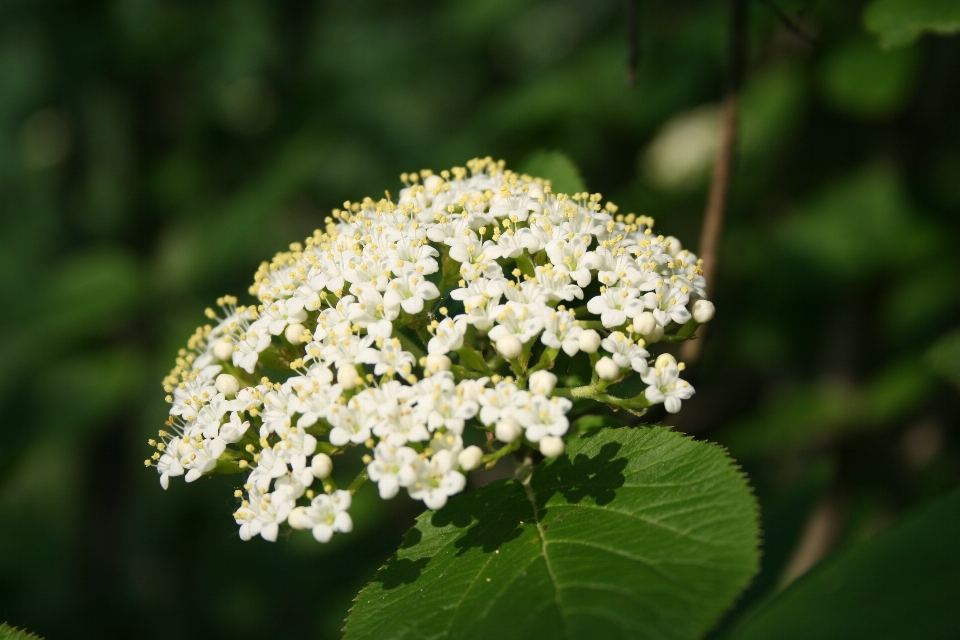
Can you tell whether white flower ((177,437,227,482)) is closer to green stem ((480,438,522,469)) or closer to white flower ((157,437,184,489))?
white flower ((157,437,184,489))

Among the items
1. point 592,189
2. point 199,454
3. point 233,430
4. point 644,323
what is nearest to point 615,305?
point 644,323

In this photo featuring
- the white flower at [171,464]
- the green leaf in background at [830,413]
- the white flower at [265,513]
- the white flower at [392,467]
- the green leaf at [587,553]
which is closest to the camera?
the green leaf at [587,553]

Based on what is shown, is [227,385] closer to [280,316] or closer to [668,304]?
[280,316]

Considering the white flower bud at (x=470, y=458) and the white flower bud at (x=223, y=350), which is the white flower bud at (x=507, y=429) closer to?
the white flower bud at (x=470, y=458)

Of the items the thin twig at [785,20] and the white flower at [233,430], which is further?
the thin twig at [785,20]

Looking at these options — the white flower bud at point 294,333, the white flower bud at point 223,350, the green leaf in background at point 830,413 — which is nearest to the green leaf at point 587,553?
the white flower bud at point 294,333

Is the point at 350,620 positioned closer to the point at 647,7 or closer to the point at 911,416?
the point at 911,416

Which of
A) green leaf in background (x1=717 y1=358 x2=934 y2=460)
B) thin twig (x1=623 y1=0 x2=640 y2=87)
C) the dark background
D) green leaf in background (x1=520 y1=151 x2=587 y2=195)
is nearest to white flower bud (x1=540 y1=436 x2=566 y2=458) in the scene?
green leaf in background (x1=520 y1=151 x2=587 y2=195)
